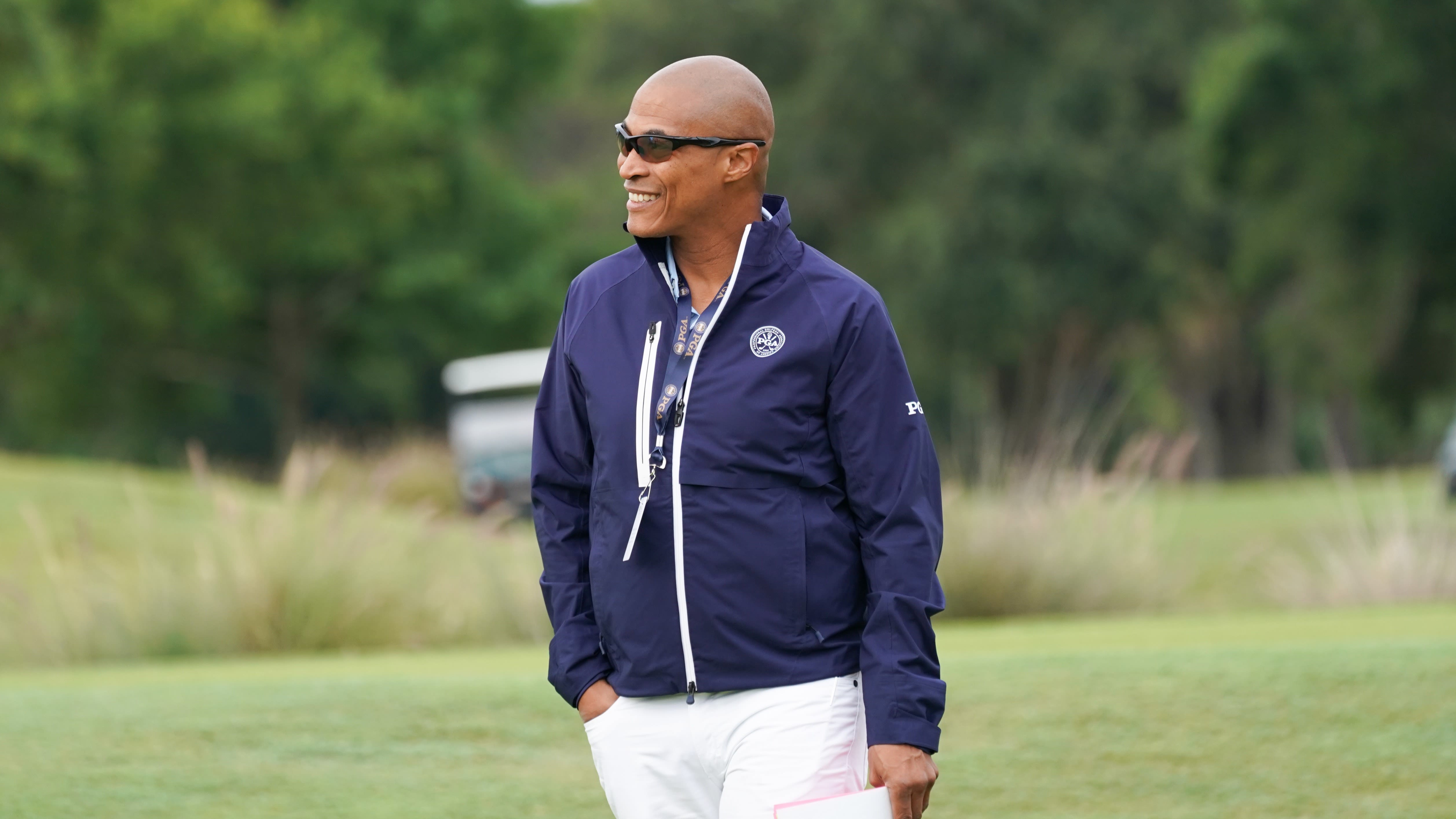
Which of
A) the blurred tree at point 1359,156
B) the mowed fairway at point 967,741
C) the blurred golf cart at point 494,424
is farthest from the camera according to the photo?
the blurred golf cart at point 494,424

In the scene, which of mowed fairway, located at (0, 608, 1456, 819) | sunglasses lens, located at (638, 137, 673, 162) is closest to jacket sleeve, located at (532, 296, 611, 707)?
sunglasses lens, located at (638, 137, 673, 162)

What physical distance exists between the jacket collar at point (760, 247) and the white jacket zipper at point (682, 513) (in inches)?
3.4

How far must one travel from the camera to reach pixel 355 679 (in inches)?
324

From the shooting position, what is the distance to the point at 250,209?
26.4 meters

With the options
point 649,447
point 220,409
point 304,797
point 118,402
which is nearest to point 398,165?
point 118,402

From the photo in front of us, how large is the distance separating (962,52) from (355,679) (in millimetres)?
25892

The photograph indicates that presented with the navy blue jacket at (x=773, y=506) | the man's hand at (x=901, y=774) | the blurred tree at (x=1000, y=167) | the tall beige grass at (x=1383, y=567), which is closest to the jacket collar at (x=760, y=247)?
the navy blue jacket at (x=773, y=506)

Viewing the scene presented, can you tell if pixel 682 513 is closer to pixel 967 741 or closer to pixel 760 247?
pixel 760 247

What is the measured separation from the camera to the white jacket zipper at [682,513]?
298cm

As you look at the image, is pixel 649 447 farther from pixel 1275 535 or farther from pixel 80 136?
pixel 80 136

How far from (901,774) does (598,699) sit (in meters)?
0.56

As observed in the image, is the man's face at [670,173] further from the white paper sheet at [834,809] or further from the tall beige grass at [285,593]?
the tall beige grass at [285,593]

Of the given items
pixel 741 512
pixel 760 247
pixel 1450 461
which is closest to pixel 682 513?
pixel 741 512

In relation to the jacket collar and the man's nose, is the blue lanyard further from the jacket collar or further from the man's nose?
the man's nose
